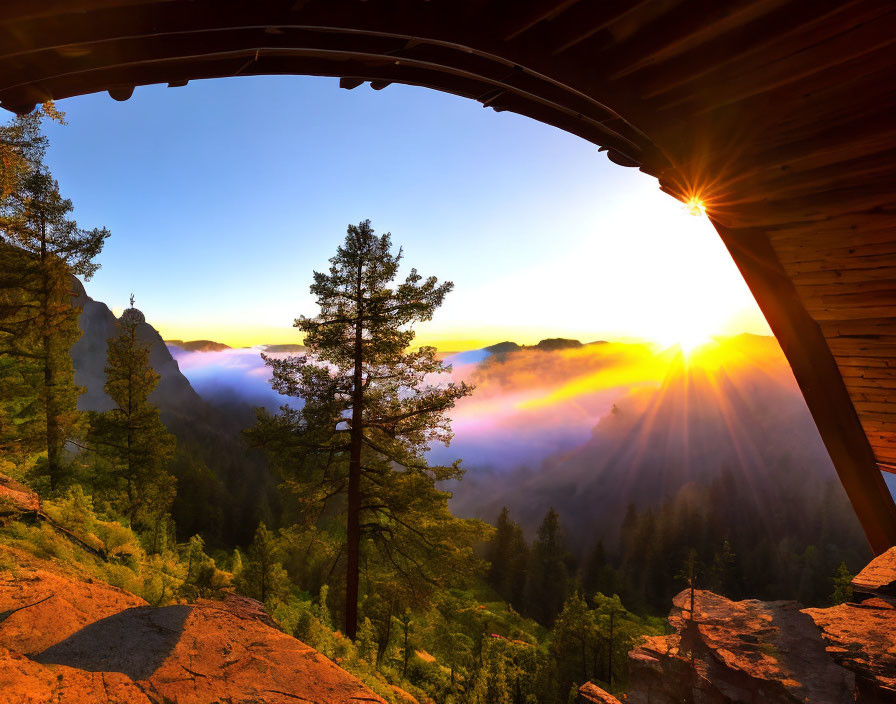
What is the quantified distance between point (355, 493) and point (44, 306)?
1455cm

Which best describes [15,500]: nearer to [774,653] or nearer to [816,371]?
[816,371]

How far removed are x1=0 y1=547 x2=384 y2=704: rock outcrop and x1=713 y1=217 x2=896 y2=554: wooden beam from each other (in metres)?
5.92

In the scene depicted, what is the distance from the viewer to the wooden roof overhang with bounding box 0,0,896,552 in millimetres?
1623

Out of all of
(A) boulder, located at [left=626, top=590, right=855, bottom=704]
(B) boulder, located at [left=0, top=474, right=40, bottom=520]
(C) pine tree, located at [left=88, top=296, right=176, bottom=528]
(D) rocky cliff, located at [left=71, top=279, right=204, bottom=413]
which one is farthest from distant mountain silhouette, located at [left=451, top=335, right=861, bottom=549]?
(B) boulder, located at [left=0, top=474, right=40, bottom=520]

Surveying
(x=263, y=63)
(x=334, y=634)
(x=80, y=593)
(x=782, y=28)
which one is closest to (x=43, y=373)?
(x=80, y=593)

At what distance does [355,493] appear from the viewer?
998 centimetres

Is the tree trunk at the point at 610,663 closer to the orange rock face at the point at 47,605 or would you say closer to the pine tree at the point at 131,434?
the pine tree at the point at 131,434

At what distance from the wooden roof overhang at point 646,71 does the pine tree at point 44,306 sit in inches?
667

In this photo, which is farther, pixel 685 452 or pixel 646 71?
pixel 685 452

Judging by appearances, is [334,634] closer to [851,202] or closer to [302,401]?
[302,401]

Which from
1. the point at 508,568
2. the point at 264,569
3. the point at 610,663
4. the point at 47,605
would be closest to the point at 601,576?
the point at 508,568

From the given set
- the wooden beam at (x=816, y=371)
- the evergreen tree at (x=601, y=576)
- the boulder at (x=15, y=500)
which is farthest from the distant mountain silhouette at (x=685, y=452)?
the boulder at (x=15, y=500)

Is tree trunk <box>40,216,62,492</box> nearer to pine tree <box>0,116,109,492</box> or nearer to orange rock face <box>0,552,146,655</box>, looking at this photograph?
pine tree <box>0,116,109,492</box>

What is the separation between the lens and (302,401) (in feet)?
36.7
